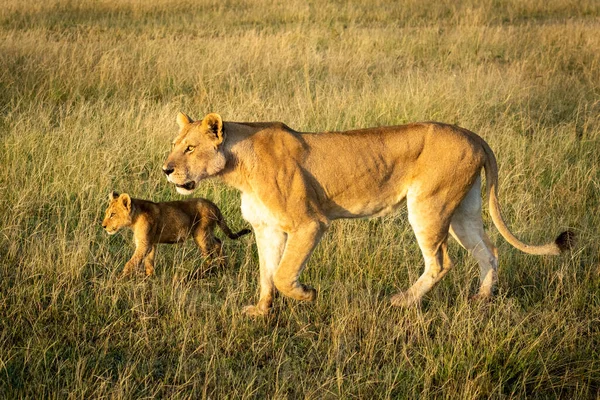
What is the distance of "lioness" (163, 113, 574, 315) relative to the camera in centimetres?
481

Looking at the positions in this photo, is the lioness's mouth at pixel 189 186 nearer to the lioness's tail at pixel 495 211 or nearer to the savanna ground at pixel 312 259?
the savanna ground at pixel 312 259

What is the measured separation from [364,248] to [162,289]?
1596 mm

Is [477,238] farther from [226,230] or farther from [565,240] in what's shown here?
[226,230]

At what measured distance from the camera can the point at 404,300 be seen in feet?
16.5

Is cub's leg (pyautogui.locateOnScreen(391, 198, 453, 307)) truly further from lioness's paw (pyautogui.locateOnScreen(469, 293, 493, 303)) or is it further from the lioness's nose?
the lioness's nose

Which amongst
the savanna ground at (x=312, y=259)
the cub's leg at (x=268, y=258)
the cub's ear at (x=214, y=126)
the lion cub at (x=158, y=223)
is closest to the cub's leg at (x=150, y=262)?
the lion cub at (x=158, y=223)

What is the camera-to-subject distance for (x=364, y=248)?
5.86 m

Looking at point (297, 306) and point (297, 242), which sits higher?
point (297, 242)

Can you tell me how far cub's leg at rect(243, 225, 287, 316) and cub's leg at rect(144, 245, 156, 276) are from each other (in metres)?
0.89

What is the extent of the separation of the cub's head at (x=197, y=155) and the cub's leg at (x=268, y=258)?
1.70 ft

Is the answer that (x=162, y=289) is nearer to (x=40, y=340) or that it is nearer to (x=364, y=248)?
(x=40, y=340)

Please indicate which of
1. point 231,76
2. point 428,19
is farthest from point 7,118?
point 428,19

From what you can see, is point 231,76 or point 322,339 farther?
point 231,76

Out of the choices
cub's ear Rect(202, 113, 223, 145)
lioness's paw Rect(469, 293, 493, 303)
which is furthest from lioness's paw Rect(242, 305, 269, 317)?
lioness's paw Rect(469, 293, 493, 303)
